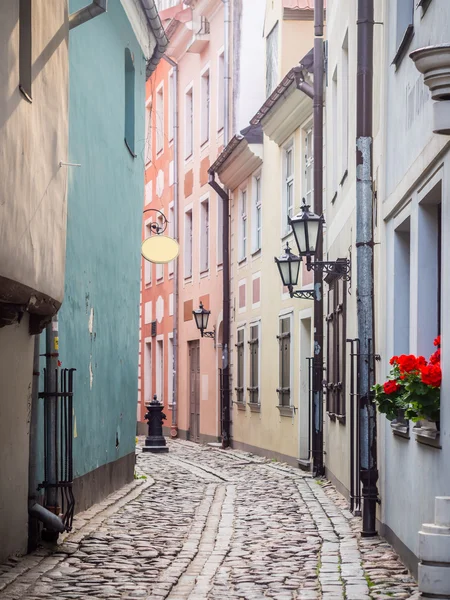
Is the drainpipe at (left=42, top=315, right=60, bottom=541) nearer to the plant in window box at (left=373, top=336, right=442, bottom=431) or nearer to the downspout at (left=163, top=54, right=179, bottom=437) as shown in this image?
the plant in window box at (left=373, top=336, right=442, bottom=431)

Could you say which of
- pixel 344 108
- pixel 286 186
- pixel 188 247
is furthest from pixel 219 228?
pixel 344 108

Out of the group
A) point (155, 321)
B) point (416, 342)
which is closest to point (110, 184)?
point (416, 342)

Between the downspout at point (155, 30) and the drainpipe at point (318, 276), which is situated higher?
the downspout at point (155, 30)

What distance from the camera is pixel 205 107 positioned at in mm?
28750

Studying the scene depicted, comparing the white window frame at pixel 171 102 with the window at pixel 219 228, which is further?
the white window frame at pixel 171 102

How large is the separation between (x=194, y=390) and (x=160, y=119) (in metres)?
8.20

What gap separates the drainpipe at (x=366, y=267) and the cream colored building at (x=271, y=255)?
7.34 metres

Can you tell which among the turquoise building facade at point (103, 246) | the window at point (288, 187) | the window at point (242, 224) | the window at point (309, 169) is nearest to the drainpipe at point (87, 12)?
the turquoise building facade at point (103, 246)

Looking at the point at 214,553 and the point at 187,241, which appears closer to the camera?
the point at 214,553

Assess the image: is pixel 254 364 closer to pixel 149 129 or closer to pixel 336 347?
pixel 336 347

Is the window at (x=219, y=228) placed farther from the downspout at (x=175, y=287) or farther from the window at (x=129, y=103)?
the window at (x=129, y=103)

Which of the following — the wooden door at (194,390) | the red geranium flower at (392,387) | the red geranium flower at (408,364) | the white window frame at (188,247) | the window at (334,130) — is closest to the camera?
the red geranium flower at (408,364)

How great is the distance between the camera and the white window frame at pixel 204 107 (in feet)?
92.5

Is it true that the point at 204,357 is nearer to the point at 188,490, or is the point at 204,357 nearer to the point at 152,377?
the point at 152,377
